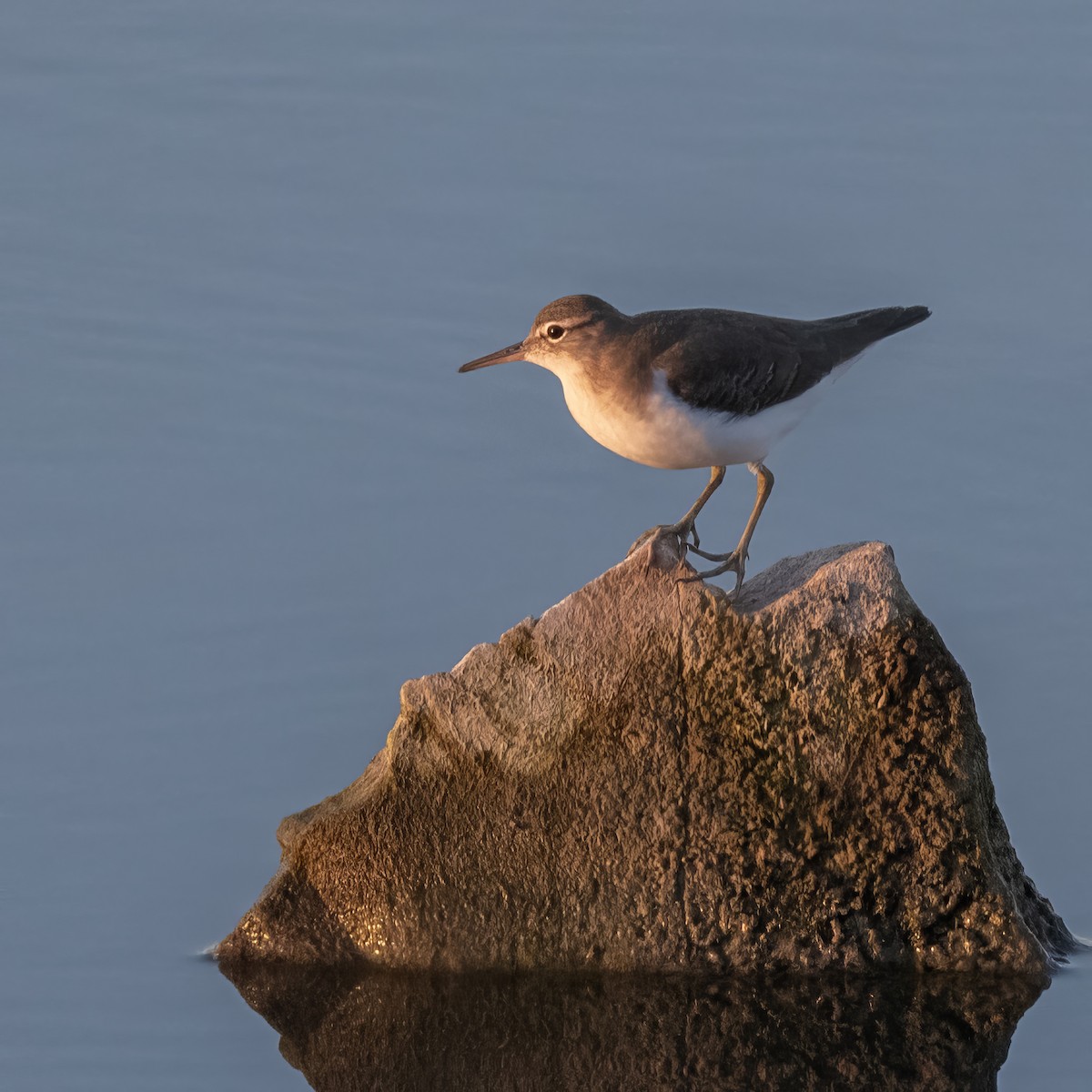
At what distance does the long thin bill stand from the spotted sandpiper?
0.02 m

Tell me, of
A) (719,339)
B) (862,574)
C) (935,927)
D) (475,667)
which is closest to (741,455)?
(719,339)

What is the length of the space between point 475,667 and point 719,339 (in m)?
2.18

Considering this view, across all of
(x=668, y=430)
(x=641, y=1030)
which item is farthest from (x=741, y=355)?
(x=641, y=1030)

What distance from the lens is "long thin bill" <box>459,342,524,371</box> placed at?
9.16m

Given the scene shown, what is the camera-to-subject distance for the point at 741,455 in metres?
8.50

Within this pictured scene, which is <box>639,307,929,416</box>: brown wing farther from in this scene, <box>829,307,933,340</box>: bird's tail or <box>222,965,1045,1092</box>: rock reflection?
<box>222,965,1045,1092</box>: rock reflection

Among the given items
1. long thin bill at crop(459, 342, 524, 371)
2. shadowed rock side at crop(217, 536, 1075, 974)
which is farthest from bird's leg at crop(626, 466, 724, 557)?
long thin bill at crop(459, 342, 524, 371)

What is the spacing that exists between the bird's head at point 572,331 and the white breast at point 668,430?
13cm

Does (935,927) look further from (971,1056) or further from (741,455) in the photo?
(741,455)

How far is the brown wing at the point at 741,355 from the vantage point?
8.42 m

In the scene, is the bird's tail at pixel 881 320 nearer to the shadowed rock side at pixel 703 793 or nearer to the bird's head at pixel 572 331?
the bird's head at pixel 572 331

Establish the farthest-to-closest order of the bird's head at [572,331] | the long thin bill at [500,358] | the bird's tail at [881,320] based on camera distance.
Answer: the bird's tail at [881,320] < the long thin bill at [500,358] < the bird's head at [572,331]

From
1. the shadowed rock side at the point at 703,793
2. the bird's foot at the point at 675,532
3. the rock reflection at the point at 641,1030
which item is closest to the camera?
the rock reflection at the point at 641,1030

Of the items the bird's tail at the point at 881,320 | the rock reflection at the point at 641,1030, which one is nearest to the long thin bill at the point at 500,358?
the bird's tail at the point at 881,320
